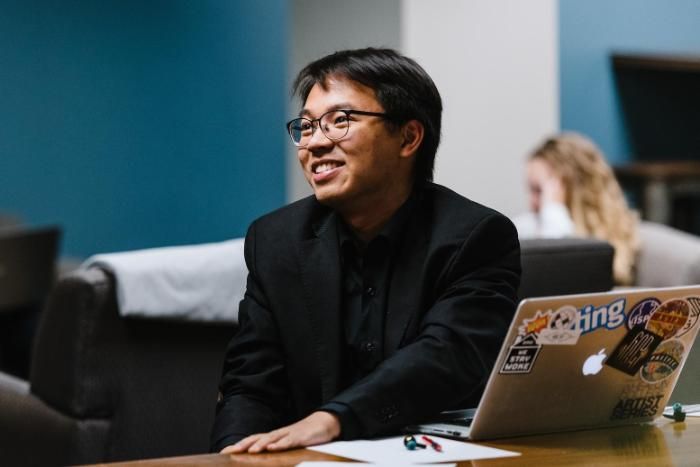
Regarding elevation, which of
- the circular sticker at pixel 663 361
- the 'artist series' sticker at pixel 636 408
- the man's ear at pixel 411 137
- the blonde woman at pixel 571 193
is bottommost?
the blonde woman at pixel 571 193

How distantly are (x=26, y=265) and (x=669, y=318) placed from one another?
11.1 ft

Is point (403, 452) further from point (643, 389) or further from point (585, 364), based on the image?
point (643, 389)

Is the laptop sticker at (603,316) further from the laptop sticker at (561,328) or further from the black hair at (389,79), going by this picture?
the black hair at (389,79)

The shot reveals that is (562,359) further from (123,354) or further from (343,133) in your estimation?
(123,354)

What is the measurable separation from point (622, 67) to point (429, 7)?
3.59m

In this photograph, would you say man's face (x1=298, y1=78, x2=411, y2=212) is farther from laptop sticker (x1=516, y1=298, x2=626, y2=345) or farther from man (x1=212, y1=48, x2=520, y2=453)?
laptop sticker (x1=516, y1=298, x2=626, y2=345)

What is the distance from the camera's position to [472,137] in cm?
492

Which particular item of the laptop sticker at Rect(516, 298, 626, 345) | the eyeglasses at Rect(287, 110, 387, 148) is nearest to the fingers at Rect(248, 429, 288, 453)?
the laptop sticker at Rect(516, 298, 626, 345)

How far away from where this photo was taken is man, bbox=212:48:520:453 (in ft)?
6.33

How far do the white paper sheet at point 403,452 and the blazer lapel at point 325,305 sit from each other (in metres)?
0.33

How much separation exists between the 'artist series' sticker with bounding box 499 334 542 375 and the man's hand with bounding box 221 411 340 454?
25cm

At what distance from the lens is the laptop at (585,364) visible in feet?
5.06

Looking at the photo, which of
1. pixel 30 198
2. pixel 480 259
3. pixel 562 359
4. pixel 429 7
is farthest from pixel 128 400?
pixel 30 198

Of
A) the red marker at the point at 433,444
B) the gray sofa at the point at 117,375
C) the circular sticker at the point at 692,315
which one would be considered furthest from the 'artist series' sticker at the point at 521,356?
the gray sofa at the point at 117,375
